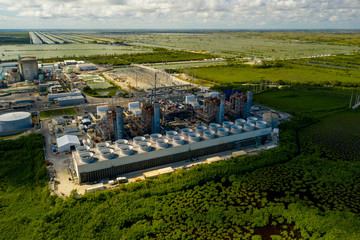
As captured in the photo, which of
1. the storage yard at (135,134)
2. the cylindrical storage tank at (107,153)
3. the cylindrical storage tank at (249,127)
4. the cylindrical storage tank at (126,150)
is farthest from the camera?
the cylindrical storage tank at (249,127)

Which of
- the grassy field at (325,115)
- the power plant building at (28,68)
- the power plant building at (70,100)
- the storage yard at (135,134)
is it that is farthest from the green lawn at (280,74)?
the power plant building at (28,68)

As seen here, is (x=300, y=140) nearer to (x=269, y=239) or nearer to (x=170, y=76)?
(x=269, y=239)

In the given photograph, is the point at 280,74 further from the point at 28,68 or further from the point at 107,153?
the point at 28,68

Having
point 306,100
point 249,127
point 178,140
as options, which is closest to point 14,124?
point 178,140

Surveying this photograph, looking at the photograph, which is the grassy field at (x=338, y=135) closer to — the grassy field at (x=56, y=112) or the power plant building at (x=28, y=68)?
the grassy field at (x=56, y=112)

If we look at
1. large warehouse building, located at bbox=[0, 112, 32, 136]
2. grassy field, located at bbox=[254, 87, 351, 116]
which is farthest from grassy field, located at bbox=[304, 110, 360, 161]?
large warehouse building, located at bbox=[0, 112, 32, 136]

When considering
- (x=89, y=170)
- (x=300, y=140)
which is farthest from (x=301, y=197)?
(x=89, y=170)
